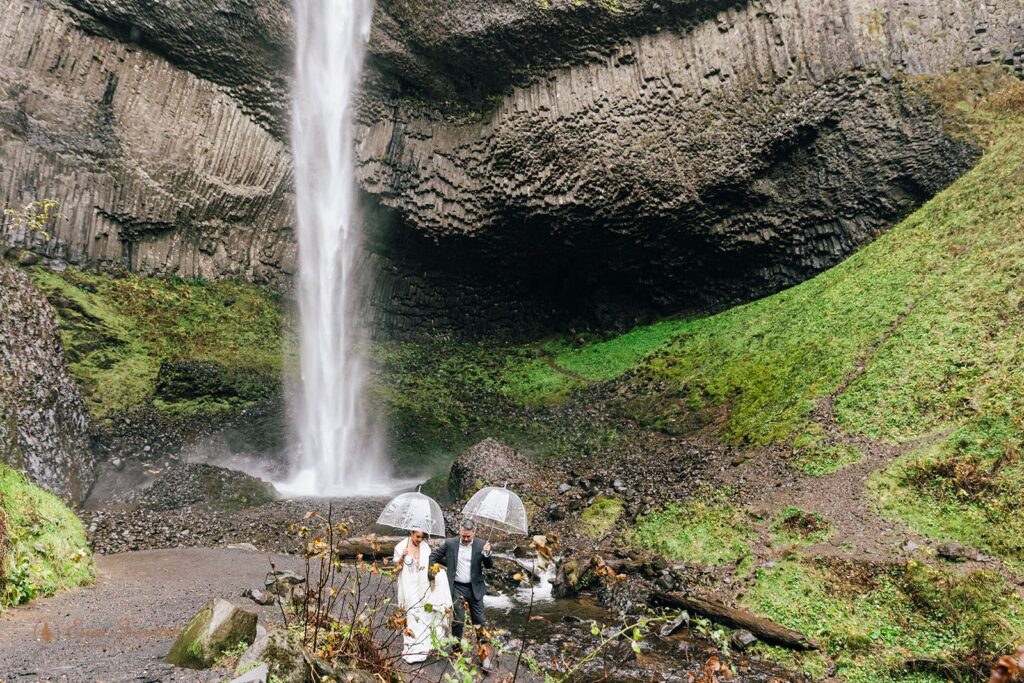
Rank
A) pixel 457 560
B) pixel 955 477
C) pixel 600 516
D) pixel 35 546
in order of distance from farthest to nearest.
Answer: pixel 600 516, pixel 955 477, pixel 35 546, pixel 457 560

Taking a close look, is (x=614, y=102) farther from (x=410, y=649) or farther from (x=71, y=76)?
(x=410, y=649)

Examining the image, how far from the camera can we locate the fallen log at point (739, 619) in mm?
7461

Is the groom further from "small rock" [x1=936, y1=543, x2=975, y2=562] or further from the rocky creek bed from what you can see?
"small rock" [x1=936, y1=543, x2=975, y2=562]

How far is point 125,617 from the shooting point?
262 inches

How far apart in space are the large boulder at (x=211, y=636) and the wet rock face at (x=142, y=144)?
16.4 meters

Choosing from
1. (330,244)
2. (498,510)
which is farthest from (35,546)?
(330,244)

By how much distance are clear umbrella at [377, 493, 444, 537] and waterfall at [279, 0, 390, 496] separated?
40.8 ft

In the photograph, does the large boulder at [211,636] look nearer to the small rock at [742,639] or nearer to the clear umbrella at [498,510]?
the clear umbrella at [498,510]

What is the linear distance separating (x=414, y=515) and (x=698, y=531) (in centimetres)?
641

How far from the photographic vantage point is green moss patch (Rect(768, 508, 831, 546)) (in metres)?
9.16

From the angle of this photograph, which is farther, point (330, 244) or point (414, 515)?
point (330, 244)

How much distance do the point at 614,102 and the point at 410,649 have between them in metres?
18.2

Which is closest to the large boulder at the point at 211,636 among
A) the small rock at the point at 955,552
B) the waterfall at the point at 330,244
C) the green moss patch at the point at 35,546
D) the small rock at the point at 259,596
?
the small rock at the point at 259,596

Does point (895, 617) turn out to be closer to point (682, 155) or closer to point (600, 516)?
point (600, 516)
